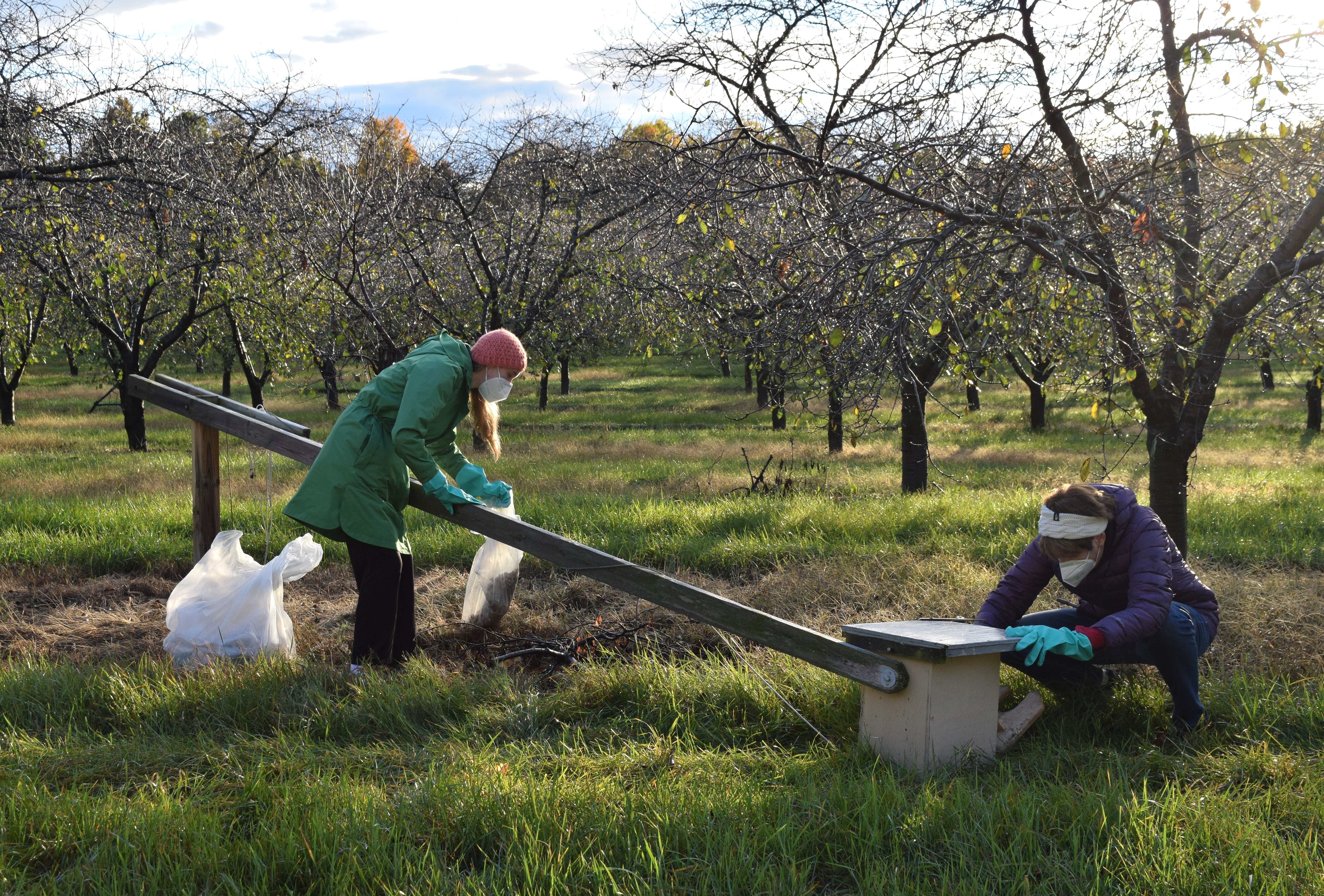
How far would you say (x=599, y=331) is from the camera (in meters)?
17.7

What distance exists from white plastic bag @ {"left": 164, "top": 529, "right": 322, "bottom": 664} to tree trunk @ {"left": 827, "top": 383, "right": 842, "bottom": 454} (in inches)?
110

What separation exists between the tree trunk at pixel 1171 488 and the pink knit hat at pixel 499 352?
360cm

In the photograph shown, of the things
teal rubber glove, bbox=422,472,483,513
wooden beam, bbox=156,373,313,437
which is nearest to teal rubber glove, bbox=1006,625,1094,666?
teal rubber glove, bbox=422,472,483,513

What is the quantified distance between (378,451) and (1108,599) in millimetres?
3131

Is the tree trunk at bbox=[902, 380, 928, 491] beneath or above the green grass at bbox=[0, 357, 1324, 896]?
above

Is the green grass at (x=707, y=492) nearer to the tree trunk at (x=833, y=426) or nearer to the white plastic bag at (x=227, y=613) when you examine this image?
the tree trunk at (x=833, y=426)

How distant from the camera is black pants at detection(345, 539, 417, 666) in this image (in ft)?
13.8

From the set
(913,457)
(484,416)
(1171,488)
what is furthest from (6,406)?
(1171,488)

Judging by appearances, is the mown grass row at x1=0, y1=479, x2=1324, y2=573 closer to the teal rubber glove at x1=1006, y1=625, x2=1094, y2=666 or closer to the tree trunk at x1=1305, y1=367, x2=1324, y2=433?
A: the teal rubber glove at x1=1006, y1=625, x2=1094, y2=666

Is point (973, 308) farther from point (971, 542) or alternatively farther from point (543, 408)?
point (543, 408)

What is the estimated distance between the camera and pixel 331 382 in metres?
20.5

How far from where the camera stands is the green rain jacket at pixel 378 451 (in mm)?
4031

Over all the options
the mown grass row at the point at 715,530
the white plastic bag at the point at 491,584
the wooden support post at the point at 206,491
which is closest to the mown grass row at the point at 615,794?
the white plastic bag at the point at 491,584

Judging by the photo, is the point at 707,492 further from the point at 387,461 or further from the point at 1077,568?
the point at 1077,568
